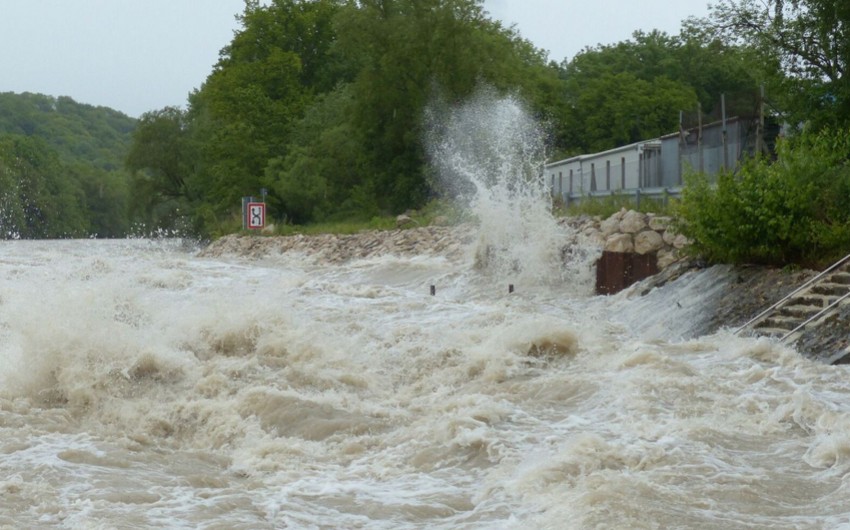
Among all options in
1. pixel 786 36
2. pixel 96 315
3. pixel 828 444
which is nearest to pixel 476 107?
pixel 786 36

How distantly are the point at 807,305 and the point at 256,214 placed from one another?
40903 millimetres

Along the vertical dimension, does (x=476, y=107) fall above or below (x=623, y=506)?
above

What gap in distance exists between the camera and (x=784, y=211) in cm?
1697

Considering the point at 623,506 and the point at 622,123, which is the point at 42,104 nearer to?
the point at 622,123

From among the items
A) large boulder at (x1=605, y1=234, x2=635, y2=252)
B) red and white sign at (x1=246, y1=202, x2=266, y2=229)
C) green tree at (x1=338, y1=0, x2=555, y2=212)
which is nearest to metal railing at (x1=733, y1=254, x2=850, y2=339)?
large boulder at (x1=605, y1=234, x2=635, y2=252)

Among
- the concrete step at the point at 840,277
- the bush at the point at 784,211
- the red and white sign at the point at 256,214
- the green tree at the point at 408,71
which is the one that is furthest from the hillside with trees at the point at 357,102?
the concrete step at the point at 840,277

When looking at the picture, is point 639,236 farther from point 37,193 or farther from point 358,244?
point 37,193

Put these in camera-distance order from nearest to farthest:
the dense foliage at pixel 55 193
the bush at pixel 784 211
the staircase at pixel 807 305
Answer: the staircase at pixel 807 305 < the bush at pixel 784 211 < the dense foliage at pixel 55 193

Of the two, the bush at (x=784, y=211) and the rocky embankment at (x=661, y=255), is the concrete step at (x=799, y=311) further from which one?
the bush at (x=784, y=211)

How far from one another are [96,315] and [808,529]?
9557 mm

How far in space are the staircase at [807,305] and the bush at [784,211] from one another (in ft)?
3.04

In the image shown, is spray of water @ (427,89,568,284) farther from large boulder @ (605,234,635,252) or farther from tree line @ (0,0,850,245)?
large boulder @ (605,234,635,252)

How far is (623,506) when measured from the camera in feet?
25.8

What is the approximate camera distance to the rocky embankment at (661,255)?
552 inches
